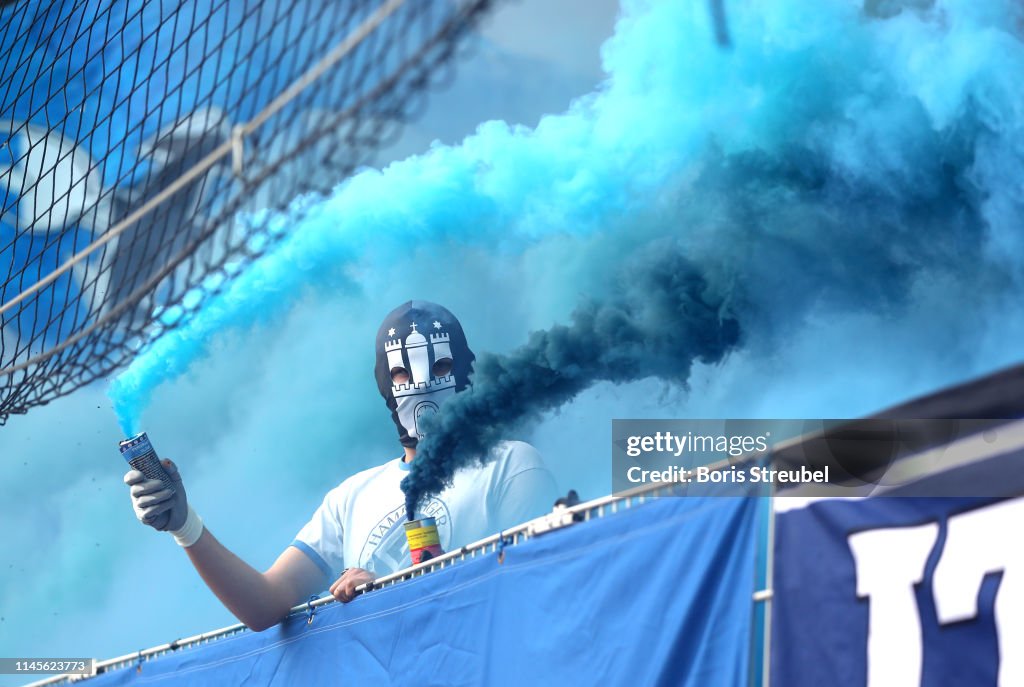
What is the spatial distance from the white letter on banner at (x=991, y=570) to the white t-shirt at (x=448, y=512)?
233 cm

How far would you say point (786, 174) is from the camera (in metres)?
5.67

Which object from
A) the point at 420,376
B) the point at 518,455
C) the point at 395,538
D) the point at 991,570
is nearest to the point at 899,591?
the point at 991,570

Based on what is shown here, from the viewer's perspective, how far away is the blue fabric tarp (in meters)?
2.55

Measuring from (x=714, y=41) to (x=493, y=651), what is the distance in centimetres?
369

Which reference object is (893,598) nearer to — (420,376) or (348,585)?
(348,585)

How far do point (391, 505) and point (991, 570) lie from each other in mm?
2937

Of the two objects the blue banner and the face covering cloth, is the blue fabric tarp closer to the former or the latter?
the blue banner

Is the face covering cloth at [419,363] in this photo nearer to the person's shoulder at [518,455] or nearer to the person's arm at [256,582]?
the person's shoulder at [518,455]

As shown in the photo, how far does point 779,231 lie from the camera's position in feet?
18.5

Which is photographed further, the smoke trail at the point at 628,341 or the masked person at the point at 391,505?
the smoke trail at the point at 628,341

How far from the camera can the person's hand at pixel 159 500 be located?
4.39 metres

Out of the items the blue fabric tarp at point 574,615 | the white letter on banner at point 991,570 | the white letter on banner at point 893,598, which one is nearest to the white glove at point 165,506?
the blue fabric tarp at point 574,615

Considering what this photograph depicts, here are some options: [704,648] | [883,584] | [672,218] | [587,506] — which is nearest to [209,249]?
[587,506]

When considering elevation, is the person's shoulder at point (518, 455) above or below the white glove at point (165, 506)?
above
